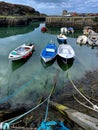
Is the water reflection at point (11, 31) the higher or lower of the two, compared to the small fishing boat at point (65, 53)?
higher

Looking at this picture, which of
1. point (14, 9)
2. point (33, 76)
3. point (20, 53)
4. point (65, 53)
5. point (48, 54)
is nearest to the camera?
point (33, 76)

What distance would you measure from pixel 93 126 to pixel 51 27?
206ft

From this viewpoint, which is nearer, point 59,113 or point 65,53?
point 59,113

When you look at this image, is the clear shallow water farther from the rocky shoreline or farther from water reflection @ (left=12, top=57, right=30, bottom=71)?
the rocky shoreline

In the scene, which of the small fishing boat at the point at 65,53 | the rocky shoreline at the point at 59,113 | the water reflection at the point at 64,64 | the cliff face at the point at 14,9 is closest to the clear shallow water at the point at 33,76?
the water reflection at the point at 64,64

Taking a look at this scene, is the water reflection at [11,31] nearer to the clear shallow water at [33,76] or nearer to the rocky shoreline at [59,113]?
A: the clear shallow water at [33,76]

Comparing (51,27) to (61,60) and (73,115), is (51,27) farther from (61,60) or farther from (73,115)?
(73,115)

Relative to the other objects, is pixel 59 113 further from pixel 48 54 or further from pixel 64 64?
pixel 48 54

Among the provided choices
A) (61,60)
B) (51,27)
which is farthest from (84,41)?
(51,27)

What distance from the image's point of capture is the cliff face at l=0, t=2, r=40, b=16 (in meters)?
106

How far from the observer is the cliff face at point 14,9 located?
106175 mm

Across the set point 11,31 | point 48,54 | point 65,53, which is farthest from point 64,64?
point 11,31

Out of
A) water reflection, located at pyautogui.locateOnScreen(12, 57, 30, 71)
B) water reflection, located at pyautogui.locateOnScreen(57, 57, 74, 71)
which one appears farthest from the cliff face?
water reflection, located at pyautogui.locateOnScreen(57, 57, 74, 71)

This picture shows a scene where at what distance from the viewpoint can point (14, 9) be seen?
115 m
